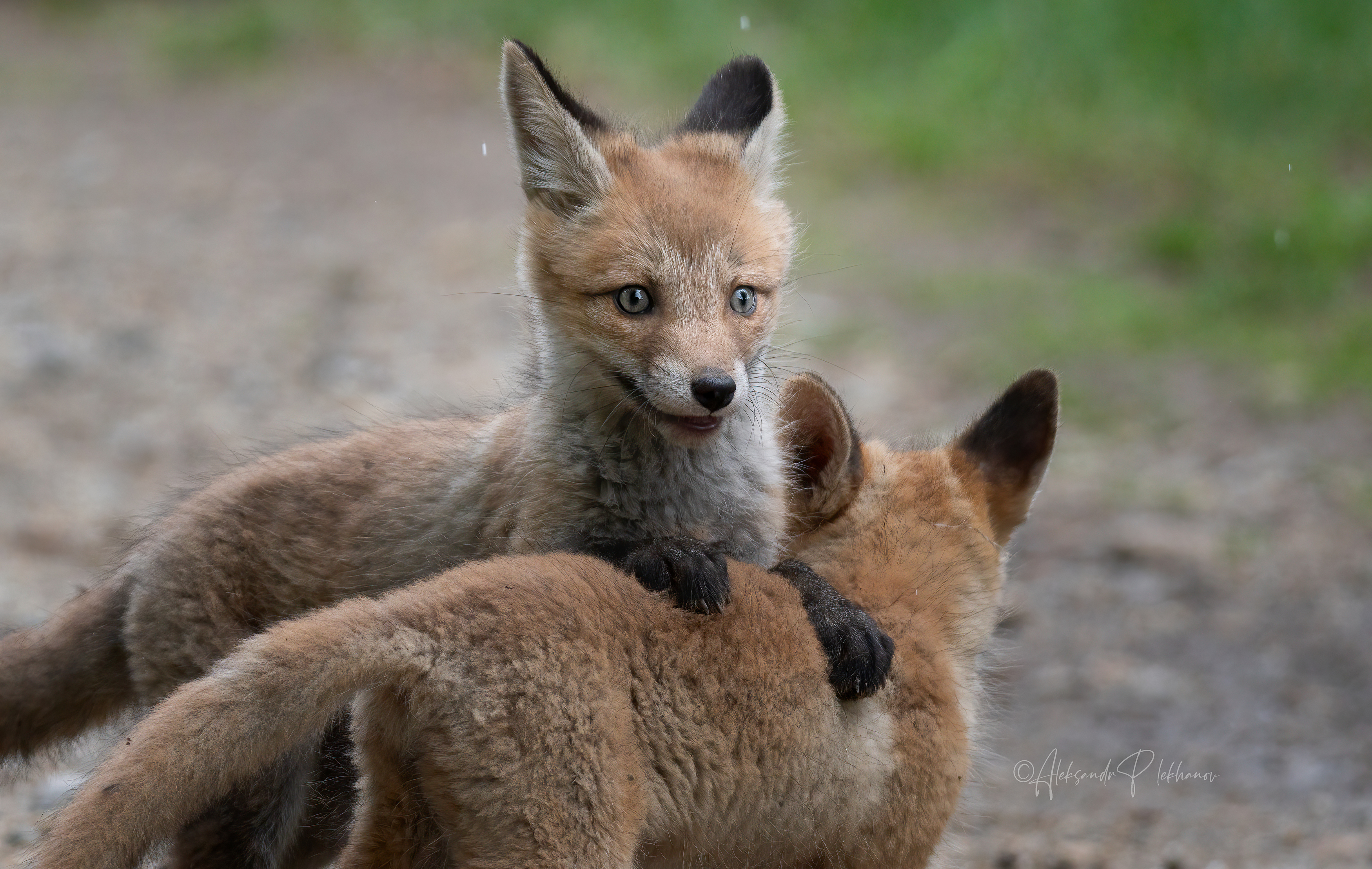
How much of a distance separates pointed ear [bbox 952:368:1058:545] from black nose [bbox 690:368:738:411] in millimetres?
1214

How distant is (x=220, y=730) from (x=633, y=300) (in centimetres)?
228

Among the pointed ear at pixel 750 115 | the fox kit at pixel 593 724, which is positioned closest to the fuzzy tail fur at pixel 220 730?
the fox kit at pixel 593 724

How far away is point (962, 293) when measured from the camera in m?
13.4

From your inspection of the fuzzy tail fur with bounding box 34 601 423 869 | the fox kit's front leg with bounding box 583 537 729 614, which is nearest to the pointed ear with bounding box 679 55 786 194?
the fox kit's front leg with bounding box 583 537 729 614

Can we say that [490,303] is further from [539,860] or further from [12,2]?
[12,2]

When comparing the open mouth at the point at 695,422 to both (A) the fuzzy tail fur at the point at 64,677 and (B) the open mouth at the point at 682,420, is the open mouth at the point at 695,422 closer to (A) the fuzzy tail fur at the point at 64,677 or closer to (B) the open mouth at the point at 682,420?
(B) the open mouth at the point at 682,420

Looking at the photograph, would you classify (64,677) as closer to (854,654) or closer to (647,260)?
(647,260)

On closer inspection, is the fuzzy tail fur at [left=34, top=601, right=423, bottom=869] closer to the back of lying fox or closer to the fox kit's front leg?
the fox kit's front leg

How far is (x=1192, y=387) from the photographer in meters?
11.4

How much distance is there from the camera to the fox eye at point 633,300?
5098 mm

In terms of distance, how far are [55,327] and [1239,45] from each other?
12299mm

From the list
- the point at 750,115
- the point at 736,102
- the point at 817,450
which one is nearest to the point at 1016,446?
the point at 817,450

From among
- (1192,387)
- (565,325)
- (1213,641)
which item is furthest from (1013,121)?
(565,325)
